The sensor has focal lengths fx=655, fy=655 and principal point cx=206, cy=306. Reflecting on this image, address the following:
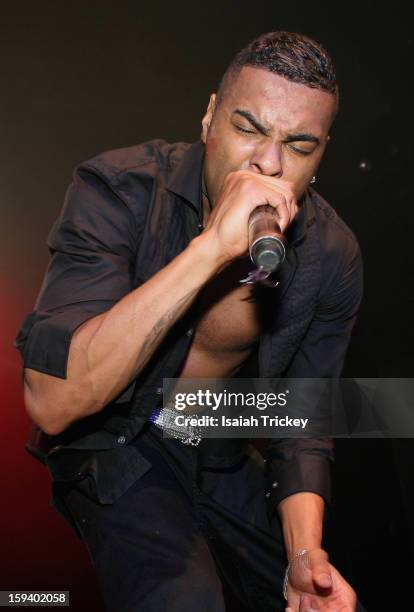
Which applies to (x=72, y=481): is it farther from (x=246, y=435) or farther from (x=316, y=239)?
(x=316, y=239)

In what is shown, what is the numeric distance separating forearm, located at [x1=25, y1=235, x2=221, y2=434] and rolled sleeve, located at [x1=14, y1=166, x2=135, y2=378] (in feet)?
0.09

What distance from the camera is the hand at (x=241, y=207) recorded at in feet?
3.69

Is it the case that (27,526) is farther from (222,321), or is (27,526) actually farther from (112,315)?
(112,315)

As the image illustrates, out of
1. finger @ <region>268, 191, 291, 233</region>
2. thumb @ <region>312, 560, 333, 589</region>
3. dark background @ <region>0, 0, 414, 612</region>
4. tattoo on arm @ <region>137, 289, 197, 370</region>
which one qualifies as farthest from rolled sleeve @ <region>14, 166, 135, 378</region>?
dark background @ <region>0, 0, 414, 612</region>

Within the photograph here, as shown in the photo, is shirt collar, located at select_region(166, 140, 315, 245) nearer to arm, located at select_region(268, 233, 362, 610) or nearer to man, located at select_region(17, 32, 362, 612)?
man, located at select_region(17, 32, 362, 612)

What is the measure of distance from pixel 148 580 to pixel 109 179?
872mm

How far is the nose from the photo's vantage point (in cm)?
137

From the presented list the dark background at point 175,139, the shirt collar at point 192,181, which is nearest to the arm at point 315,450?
the shirt collar at point 192,181

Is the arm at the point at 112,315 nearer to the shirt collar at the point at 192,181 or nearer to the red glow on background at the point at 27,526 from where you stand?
the shirt collar at the point at 192,181

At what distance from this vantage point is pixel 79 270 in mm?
1356

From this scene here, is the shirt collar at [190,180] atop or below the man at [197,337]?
atop

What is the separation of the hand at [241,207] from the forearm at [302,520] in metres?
0.72

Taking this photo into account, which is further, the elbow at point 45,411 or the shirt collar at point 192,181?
the shirt collar at point 192,181

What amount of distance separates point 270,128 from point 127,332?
0.55m
